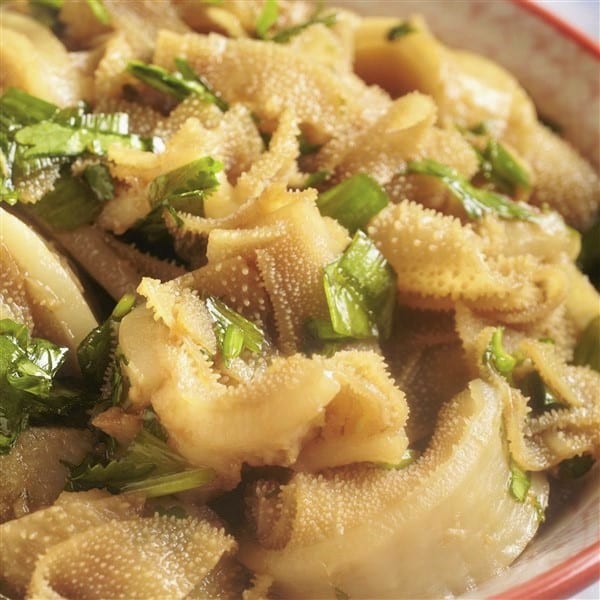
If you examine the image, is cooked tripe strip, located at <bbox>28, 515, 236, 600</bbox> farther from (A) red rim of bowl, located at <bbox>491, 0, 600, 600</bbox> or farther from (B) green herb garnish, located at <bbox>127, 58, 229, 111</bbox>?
(B) green herb garnish, located at <bbox>127, 58, 229, 111</bbox>

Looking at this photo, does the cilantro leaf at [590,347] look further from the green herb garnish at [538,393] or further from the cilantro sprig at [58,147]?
the cilantro sprig at [58,147]

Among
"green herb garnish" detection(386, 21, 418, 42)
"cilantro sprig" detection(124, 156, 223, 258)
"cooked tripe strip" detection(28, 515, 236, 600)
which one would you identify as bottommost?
"cooked tripe strip" detection(28, 515, 236, 600)

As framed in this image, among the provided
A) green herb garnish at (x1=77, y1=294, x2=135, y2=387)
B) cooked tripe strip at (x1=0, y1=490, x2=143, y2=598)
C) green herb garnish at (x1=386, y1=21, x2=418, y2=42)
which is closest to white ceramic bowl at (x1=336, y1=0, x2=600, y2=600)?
green herb garnish at (x1=386, y1=21, x2=418, y2=42)

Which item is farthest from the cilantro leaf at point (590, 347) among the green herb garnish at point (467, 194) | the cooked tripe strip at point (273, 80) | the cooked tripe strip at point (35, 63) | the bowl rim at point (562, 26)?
the cooked tripe strip at point (35, 63)

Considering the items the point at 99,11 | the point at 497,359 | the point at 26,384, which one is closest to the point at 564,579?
the point at 497,359

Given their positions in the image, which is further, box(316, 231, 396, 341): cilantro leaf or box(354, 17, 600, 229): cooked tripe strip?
box(354, 17, 600, 229): cooked tripe strip

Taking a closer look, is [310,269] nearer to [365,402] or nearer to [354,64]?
[365,402]

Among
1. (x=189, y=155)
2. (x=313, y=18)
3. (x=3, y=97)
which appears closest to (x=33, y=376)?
(x=189, y=155)

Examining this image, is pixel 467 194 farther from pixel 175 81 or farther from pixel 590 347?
pixel 175 81
